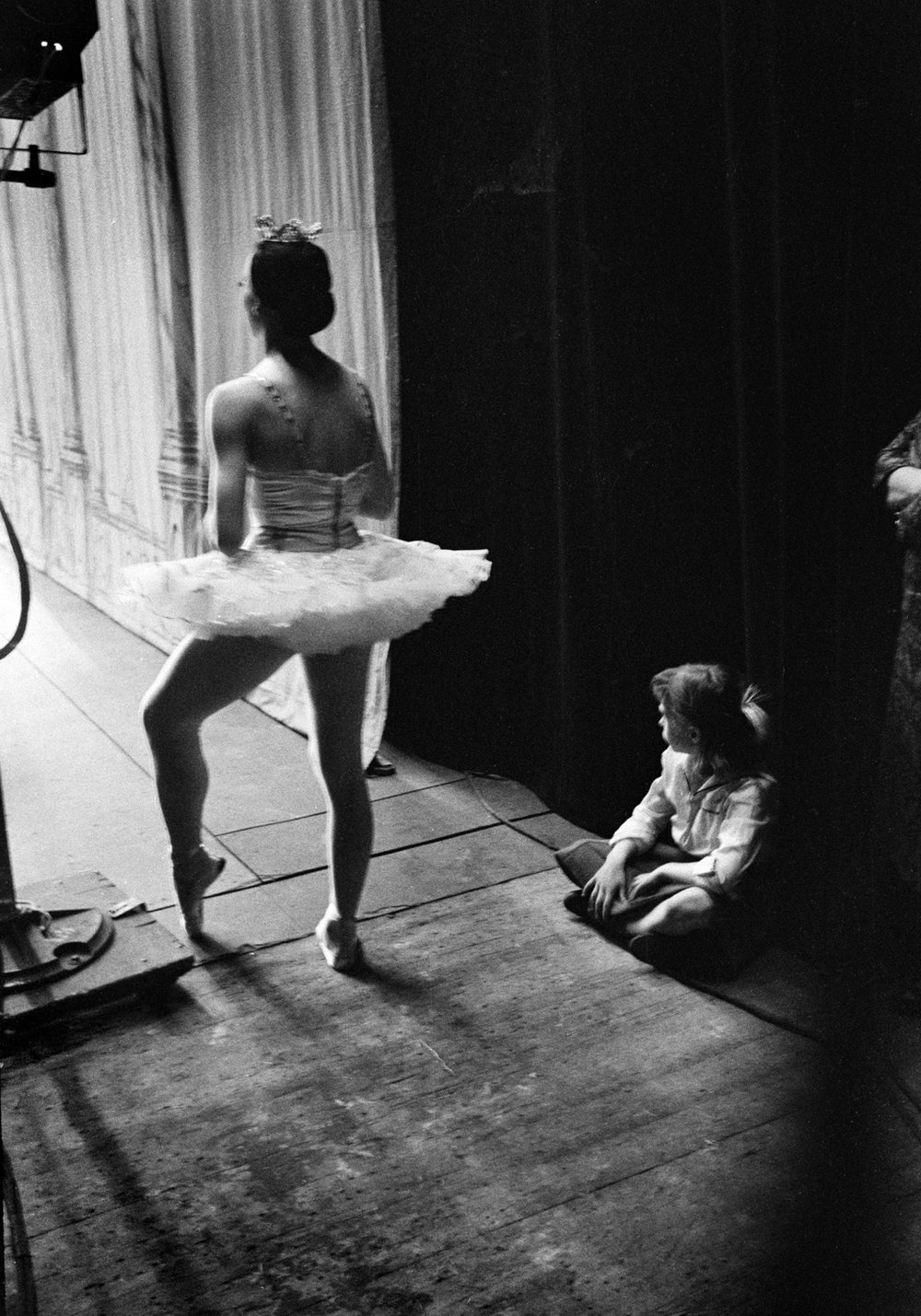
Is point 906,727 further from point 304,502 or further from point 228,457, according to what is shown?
point 228,457

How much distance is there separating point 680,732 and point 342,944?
916mm

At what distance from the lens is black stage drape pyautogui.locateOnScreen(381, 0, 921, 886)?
2.47 meters

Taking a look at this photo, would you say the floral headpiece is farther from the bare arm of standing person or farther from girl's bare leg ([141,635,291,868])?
girl's bare leg ([141,635,291,868])

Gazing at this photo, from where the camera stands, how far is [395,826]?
12.3 ft

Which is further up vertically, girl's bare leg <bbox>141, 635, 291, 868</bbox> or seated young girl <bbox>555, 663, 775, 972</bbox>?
girl's bare leg <bbox>141, 635, 291, 868</bbox>

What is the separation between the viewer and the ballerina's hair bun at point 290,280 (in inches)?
102

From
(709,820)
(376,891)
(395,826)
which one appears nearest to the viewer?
(709,820)

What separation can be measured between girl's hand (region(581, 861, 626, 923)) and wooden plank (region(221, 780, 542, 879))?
0.69m

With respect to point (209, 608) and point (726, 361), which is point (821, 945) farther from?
point (209, 608)

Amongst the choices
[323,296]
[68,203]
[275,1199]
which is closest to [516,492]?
[323,296]

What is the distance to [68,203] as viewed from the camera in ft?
20.0

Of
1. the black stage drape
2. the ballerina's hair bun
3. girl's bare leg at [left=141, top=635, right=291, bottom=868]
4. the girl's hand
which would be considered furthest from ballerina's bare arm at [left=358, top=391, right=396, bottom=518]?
the girl's hand

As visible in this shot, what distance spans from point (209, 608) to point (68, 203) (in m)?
4.25

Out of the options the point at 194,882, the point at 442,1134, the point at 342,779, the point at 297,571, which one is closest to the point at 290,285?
the point at 297,571
